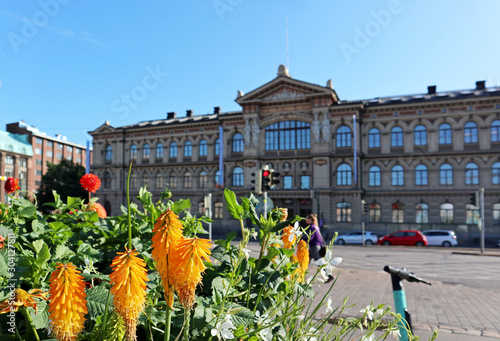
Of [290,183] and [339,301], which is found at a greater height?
[290,183]

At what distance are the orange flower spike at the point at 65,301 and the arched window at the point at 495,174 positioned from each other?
130 feet

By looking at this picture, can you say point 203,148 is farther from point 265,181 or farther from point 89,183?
point 89,183

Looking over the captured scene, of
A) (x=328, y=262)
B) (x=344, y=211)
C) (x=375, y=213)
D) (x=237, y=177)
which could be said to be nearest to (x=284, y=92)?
(x=237, y=177)

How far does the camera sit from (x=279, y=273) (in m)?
1.94

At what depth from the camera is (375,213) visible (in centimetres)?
3619

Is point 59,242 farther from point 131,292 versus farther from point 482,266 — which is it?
point 482,266

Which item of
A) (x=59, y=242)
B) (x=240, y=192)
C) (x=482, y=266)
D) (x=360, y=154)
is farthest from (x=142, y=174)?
(x=59, y=242)

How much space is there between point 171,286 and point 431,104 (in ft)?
129

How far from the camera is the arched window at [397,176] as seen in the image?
35875 mm

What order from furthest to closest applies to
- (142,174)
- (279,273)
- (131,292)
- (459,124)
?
1. (142,174)
2. (459,124)
3. (279,273)
4. (131,292)

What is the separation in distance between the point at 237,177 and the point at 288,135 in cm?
797

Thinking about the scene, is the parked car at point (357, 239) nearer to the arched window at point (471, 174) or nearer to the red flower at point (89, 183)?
the arched window at point (471, 174)

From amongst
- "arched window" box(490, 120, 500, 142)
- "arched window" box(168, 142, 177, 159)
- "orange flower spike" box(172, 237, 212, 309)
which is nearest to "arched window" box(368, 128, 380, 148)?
"arched window" box(490, 120, 500, 142)

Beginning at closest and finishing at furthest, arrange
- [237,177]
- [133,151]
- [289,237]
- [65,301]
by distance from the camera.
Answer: [65,301], [289,237], [237,177], [133,151]
